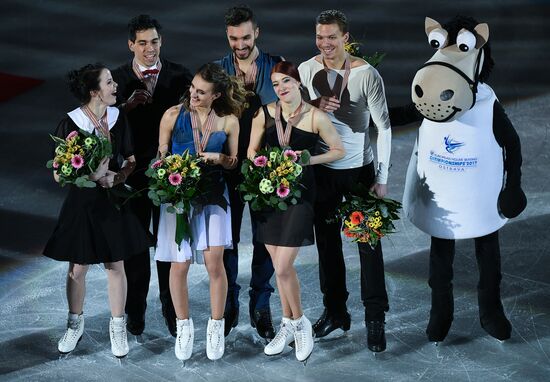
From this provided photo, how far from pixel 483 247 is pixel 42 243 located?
335cm

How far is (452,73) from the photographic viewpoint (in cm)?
684

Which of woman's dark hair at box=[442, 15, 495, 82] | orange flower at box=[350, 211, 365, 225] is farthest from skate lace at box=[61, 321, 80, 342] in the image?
woman's dark hair at box=[442, 15, 495, 82]

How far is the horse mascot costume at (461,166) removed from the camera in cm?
688

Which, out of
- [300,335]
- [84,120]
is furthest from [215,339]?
[84,120]

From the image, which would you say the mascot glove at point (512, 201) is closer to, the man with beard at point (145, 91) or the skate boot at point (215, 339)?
the skate boot at point (215, 339)

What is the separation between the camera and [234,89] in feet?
23.2

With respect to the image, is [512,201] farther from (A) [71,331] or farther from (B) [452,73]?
(A) [71,331]

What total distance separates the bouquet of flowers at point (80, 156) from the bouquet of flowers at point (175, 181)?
0.28 m

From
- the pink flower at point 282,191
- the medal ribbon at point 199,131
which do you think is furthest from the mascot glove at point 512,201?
the medal ribbon at point 199,131

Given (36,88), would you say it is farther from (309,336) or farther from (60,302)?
(309,336)

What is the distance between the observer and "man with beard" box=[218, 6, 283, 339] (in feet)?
23.8

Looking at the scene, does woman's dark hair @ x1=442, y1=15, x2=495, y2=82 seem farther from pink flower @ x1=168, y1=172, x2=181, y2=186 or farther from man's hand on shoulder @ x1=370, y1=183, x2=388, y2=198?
pink flower @ x1=168, y1=172, x2=181, y2=186

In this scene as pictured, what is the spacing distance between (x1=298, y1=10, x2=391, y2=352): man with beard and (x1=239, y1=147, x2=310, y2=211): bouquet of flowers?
0.39 m

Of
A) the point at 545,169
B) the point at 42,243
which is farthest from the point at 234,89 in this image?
the point at 545,169
